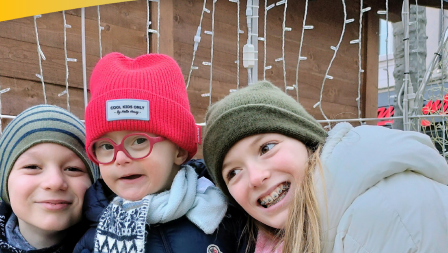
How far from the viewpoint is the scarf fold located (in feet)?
4.47

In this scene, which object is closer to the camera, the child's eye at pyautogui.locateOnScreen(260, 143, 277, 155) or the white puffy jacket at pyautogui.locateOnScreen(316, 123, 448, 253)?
the white puffy jacket at pyautogui.locateOnScreen(316, 123, 448, 253)

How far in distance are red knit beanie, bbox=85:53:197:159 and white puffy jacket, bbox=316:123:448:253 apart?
53 cm

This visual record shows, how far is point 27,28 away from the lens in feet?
9.07

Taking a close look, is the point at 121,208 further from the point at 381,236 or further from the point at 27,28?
the point at 27,28

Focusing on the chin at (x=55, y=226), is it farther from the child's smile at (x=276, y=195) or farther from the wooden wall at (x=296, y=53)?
the wooden wall at (x=296, y=53)

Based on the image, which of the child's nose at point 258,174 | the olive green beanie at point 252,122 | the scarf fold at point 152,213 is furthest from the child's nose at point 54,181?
the child's nose at point 258,174

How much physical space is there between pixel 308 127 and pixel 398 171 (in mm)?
326

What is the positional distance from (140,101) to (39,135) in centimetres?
43

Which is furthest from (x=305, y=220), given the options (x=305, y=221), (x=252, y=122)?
(x=252, y=122)

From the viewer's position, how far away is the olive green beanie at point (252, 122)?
1345 millimetres

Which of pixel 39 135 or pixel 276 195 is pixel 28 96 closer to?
pixel 39 135

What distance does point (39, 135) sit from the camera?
5.16 ft

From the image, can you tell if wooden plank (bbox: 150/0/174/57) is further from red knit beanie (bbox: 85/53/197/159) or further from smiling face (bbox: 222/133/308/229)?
smiling face (bbox: 222/133/308/229)

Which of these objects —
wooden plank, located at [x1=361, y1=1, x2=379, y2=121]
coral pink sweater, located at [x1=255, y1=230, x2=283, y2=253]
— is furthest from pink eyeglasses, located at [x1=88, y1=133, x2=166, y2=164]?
wooden plank, located at [x1=361, y1=1, x2=379, y2=121]
